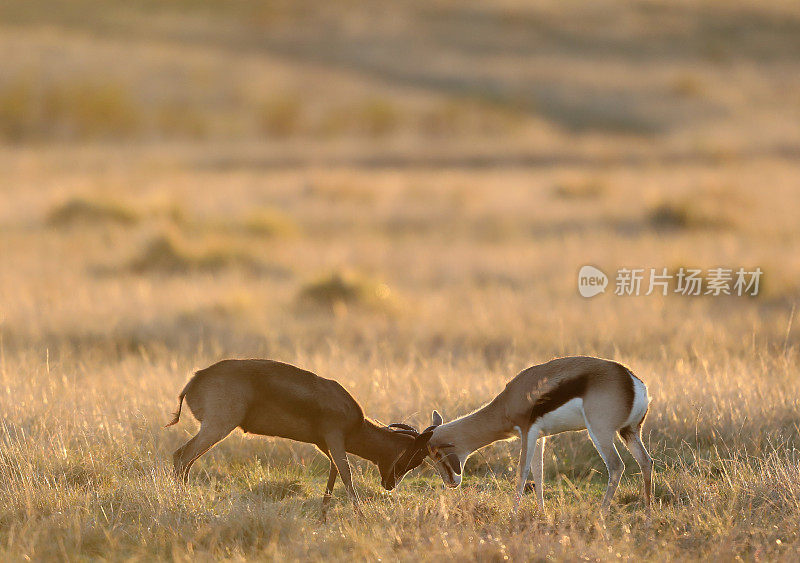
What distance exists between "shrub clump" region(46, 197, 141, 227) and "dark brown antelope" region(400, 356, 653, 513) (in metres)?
15.4

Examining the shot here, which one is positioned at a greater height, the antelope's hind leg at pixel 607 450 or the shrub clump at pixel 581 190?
the antelope's hind leg at pixel 607 450

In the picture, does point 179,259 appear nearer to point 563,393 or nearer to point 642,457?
point 563,393

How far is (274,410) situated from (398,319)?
21.7ft

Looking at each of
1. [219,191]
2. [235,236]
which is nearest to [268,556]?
[235,236]

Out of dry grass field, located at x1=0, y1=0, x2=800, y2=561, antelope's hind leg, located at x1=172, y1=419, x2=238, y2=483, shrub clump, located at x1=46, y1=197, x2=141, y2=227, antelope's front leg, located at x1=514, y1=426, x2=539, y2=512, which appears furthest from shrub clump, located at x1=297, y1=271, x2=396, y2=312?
shrub clump, located at x1=46, y1=197, x2=141, y2=227

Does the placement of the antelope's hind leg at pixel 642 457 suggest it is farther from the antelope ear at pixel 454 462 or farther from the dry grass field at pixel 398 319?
the antelope ear at pixel 454 462

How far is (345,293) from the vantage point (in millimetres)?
13953

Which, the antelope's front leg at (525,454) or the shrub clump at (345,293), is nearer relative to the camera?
the antelope's front leg at (525,454)

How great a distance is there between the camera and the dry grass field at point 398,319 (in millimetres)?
6098

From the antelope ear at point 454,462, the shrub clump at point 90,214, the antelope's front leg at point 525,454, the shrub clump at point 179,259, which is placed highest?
the antelope's front leg at point 525,454

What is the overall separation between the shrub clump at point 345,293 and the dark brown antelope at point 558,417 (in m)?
6.87

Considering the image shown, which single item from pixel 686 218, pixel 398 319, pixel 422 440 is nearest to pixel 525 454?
pixel 422 440

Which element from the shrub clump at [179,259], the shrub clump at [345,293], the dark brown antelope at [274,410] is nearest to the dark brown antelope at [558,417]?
the dark brown antelope at [274,410]

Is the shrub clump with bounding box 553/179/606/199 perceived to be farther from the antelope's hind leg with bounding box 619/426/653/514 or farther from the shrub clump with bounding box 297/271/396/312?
the antelope's hind leg with bounding box 619/426/653/514
